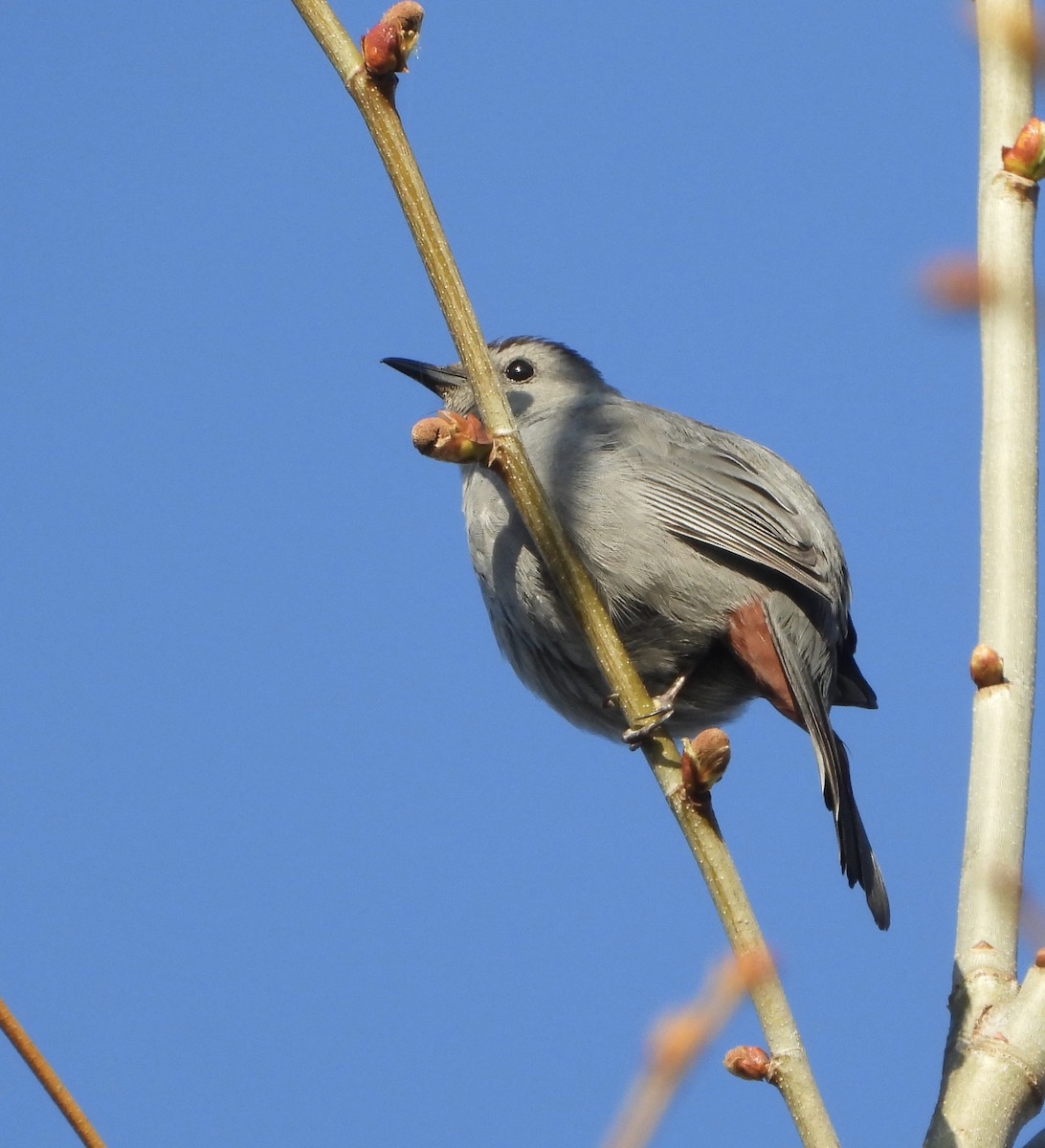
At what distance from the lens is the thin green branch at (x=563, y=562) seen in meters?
2.23

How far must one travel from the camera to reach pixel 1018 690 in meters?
2.76

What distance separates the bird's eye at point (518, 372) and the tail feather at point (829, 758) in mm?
2028

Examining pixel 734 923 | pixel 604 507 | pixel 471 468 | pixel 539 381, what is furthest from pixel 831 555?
pixel 734 923

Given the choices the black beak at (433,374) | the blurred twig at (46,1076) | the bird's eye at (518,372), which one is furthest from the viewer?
the bird's eye at (518,372)

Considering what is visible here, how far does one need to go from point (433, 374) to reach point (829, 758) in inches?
102

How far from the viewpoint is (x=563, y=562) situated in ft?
9.37

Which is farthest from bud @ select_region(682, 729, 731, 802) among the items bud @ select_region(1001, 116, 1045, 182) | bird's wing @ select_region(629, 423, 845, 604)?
bird's wing @ select_region(629, 423, 845, 604)

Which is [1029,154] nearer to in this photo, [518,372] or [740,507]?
[740,507]

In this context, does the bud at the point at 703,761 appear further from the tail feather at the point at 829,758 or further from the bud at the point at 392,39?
the tail feather at the point at 829,758

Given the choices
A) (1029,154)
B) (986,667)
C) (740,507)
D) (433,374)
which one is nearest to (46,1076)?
(986,667)

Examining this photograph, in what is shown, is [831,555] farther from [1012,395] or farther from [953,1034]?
[953,1034]

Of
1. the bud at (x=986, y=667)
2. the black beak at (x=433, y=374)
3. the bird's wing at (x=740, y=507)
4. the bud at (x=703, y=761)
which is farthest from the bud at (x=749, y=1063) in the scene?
the black beak at (x=433, y=374)

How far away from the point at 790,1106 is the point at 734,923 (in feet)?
0.93

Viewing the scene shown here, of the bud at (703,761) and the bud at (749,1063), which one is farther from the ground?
the bud at (703,761)
